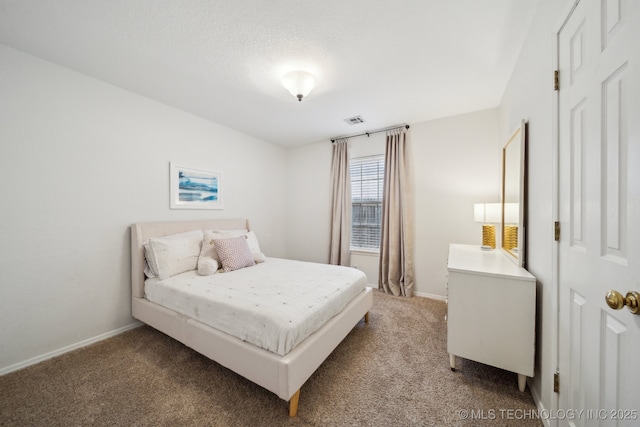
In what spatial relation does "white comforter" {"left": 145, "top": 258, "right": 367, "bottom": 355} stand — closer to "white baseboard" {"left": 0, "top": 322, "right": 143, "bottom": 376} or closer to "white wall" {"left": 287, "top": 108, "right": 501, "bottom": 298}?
"white baseboard" {"left": 0, "top": 322, "right": 143, "bottom": 376}

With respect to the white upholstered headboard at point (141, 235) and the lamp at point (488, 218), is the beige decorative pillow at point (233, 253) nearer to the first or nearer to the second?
the white upholstered headboard at point (141, 235)

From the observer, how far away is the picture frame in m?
2.80

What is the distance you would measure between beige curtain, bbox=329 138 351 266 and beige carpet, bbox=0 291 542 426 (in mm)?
1829

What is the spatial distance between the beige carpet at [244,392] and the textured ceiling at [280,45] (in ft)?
8.41

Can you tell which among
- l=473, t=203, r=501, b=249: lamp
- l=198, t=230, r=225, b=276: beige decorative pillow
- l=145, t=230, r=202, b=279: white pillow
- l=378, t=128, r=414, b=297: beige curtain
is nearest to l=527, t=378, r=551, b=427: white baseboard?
l=473, t=203, r=501, b=249: lamp

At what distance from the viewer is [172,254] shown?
242 centimetres

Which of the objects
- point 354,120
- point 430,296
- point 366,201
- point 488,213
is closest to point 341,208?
point 366,201

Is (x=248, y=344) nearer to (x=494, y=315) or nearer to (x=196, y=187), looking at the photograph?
(x=494, y=315)

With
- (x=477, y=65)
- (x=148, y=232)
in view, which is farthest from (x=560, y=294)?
(x=148, y=232)

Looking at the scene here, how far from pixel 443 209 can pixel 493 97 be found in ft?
4.68

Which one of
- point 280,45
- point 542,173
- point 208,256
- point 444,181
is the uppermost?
point 280,45

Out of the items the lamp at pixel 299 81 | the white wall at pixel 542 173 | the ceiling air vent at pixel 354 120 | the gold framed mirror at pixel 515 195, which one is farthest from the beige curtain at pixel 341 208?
the white wall at pixel 542 173

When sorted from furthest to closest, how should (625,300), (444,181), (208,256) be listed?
(444,181) → (208,256) → (625,300)

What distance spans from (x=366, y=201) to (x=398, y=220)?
0.68 meters
